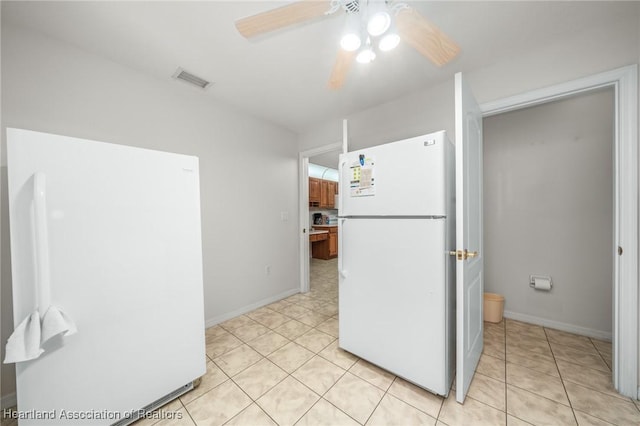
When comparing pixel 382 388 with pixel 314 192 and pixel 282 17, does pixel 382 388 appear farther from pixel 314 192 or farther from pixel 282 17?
pixel 314 192

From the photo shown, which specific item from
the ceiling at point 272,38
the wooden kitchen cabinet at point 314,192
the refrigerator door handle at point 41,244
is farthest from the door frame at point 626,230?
the wooden kitchen cabinet at point 314,192

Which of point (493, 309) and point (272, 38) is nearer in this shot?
point (272, 38)

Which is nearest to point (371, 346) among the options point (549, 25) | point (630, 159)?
point (630, 159)

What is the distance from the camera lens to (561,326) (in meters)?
2.25

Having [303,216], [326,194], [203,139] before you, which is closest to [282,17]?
[203,139]

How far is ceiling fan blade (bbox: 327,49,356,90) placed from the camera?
1321 mm

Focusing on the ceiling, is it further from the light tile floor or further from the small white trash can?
the small white trash can

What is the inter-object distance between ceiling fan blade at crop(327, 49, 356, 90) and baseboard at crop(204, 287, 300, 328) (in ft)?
8.43

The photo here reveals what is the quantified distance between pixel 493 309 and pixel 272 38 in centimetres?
330

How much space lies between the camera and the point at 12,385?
1433mm

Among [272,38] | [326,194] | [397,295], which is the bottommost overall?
[397,295]

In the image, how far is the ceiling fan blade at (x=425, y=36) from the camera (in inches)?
42.7

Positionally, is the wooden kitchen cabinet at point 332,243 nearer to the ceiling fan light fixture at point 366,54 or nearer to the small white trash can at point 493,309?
the small white trash can at point 493,309

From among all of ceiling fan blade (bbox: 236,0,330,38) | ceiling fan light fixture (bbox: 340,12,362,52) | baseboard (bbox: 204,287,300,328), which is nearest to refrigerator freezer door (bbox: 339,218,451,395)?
ceiling fan light fixture (bbox: 340,12,362,52)
